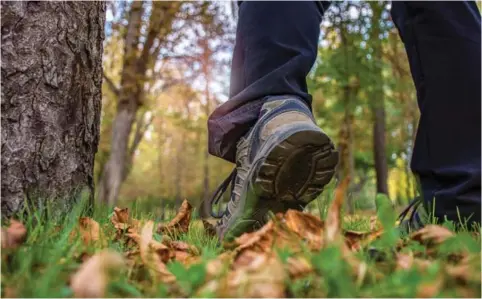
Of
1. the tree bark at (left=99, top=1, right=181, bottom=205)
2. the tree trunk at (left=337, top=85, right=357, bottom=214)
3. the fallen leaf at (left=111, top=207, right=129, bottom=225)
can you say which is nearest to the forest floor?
the fallen leaf at (left=111, top=207, right=129, bottom=225)

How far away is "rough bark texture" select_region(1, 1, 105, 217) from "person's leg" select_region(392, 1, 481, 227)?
1005mm

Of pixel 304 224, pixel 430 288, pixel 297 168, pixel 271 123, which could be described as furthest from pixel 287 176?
pixel 430 288

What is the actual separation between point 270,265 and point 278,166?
1.82 ft

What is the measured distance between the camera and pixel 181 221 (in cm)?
163

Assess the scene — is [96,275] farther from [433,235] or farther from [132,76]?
[132,76]

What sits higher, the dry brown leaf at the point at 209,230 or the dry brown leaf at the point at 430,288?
the dry brown leaf at the point at 430,288

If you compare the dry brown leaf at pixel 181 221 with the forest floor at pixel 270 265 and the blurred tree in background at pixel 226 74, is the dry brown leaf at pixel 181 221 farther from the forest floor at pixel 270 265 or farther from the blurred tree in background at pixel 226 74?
the blurred tree in background at pixel 226 74

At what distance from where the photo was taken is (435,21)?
4.95ft

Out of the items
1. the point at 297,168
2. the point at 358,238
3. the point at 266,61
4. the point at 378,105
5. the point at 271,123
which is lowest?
the point at 358,238

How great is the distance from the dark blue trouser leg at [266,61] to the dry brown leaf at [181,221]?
212 millimetres

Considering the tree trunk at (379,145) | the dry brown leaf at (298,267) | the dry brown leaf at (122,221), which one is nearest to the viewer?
the dry brown leaf at (298,267)

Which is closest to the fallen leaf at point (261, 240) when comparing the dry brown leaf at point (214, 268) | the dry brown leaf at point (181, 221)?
the dry brown leaf at point (214, 268)

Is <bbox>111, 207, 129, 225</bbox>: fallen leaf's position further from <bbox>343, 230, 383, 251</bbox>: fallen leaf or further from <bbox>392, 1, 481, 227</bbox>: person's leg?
<bbox>392, 1, 481, 227</bbox>: person's leg

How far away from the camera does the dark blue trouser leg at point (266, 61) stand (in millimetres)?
1476
